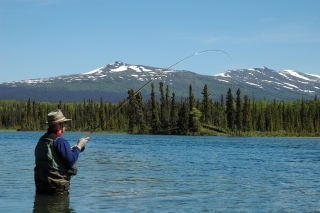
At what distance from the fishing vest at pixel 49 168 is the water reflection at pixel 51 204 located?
0.92 ft

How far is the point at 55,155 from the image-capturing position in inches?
476

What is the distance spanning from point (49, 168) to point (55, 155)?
1.08 feet

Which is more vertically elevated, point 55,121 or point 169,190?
point 55,121

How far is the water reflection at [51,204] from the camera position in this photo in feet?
42.1

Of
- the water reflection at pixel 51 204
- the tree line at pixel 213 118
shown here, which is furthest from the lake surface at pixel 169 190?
the tree line at pixel 213 118

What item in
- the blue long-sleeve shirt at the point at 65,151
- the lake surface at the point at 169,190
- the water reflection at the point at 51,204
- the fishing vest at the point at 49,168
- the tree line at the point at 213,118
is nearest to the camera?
the blue long-sleeve shirt at the point at 65,151

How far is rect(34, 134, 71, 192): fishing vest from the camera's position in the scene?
12047 millimetres

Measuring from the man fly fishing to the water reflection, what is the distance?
0.37m

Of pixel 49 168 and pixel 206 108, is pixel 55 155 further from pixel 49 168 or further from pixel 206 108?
pixel 206 108

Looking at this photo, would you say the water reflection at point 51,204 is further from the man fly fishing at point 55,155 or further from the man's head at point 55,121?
the man's head at point 55,121

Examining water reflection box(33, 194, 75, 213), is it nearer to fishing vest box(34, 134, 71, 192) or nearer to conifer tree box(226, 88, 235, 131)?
fishing vest box(34, 134, 71, 192)

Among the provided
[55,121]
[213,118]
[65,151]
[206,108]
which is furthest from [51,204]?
[213,118]

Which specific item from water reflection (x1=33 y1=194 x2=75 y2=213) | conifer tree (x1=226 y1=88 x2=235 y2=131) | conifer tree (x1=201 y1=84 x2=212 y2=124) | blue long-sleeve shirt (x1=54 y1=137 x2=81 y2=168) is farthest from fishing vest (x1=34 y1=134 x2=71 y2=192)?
conifer tree (x1=201 y1=84 x2=212 y2=124)

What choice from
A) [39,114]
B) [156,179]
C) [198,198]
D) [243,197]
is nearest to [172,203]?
[198,198]
